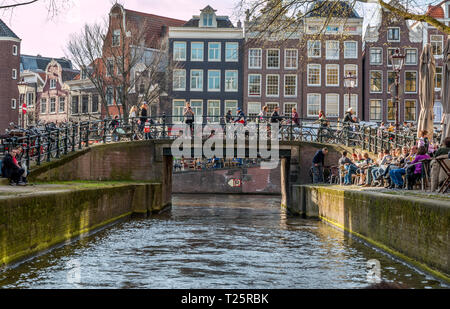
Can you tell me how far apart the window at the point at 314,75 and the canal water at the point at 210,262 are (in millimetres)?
29391

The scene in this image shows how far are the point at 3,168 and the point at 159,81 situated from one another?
25693mm

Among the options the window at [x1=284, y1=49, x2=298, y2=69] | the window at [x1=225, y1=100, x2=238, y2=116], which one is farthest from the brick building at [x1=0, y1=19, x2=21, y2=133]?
the window at [x1=284, y1=49, x2=298, y2=69]

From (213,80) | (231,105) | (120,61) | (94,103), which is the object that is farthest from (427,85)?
(94,103)

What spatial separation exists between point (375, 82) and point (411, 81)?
238cm

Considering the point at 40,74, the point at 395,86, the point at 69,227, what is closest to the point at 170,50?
the point at 40,74

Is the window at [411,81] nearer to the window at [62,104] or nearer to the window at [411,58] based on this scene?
the window at [411,58]

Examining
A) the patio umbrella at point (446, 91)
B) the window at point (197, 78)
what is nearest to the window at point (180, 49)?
the window at point (197, 78)

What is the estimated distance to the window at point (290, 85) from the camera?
45750 millimetres

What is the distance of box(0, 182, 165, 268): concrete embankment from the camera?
30.5 feet

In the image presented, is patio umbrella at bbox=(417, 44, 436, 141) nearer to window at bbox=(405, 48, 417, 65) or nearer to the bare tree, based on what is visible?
the bare tree

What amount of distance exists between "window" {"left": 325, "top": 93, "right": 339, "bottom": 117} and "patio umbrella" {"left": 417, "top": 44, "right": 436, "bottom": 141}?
27.9 metres

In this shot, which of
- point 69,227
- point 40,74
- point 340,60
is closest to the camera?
point 69,227

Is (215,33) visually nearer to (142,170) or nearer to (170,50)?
(170,50)

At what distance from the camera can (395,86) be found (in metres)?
21.2
